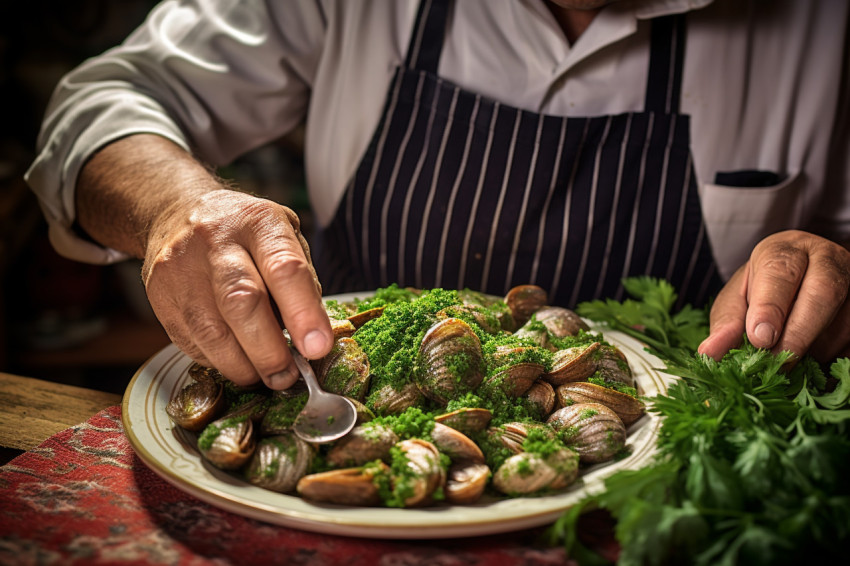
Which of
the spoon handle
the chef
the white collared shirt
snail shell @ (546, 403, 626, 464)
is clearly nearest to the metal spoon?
the spoon handle

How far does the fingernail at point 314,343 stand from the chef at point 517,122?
0.72 metres

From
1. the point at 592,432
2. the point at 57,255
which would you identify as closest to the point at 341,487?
the point at 592,432

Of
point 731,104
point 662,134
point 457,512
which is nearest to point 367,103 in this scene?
point 662,134

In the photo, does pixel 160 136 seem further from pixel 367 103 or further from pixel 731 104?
pixel 731 104

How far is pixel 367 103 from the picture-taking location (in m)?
1.69

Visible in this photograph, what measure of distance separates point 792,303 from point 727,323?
0.11 m

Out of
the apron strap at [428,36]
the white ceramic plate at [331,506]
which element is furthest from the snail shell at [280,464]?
the apron strap at [428,36]

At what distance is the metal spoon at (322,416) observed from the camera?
0.90m

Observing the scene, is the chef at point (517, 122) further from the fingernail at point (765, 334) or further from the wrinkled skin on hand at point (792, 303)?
the fingernail at point (765, 334)

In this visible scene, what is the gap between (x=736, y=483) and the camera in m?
0.78

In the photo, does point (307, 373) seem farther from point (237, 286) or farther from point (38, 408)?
point (38, 408)

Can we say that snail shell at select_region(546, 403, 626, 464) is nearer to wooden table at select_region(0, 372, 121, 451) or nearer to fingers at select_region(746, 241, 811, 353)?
fingers at select_region(746, 241, 811, 353)

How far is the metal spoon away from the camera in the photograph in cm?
90

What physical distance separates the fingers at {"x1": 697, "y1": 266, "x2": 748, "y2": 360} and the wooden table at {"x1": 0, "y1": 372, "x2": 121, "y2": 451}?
1056 millimetres
